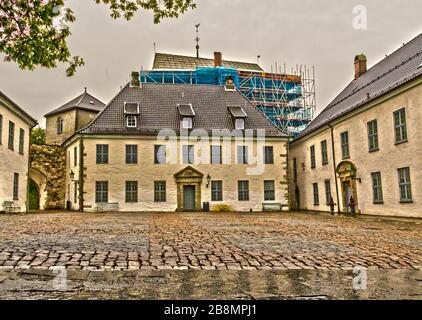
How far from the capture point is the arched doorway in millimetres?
22578

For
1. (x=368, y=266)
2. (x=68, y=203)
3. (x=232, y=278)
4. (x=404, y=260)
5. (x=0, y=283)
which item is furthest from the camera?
(x=68, y=203)

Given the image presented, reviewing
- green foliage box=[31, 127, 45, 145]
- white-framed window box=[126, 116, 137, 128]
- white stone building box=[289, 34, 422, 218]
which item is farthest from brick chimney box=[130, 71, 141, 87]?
green foliage box=[31, 127, 45, 145]

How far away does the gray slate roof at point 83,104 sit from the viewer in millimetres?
37250

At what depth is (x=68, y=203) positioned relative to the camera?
32.1 metres

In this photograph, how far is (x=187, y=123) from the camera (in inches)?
1204

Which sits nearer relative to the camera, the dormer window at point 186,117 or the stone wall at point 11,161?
the stone wall at point 11,161

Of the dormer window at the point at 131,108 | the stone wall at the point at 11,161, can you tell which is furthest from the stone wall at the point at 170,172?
the stone wall at the point at 11,161

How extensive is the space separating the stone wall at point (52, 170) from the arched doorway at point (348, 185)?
2246 cm

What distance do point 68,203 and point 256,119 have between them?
1678cm

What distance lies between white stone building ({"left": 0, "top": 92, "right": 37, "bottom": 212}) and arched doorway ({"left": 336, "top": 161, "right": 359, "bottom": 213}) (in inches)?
765

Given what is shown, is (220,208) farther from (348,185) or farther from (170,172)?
(348,185)

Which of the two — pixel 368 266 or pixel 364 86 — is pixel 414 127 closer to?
pixel 364 86

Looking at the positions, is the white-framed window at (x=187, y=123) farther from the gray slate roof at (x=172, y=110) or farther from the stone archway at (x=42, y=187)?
the stone archway at (x=42, y=187)

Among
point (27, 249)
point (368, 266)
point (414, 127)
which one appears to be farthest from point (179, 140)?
point (368, 266)
